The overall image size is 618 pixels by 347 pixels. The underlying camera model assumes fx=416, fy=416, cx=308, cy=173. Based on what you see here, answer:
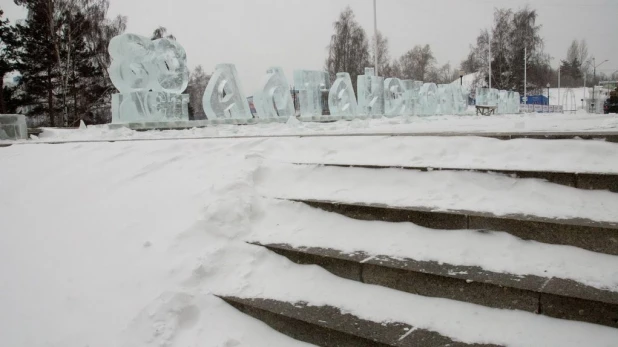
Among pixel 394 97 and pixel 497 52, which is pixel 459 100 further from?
pixel 497 52

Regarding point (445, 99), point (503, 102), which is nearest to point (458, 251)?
point (445, 99)

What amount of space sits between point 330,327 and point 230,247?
3.74 ft

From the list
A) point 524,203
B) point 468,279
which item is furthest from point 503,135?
point 468,279

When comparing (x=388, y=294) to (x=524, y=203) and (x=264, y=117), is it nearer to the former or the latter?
(x=524, y=203)

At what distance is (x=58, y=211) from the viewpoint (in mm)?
4156

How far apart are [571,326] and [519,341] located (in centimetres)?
27

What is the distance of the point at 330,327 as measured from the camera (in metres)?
2.29

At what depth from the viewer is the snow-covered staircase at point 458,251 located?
2078mm

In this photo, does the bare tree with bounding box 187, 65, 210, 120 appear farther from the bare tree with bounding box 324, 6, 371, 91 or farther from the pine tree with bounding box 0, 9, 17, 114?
the pine tree with bounding box 0, 9, 17, 114

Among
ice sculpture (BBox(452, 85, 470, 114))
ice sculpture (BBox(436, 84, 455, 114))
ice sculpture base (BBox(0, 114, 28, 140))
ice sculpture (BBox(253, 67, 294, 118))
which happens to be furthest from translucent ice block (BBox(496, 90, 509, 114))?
ice sculpture base (BBox(0, 114, 28, 140))

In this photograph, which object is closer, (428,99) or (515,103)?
(428,99)

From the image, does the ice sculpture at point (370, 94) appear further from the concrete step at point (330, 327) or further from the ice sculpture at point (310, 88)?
the concrete step at point (330, 327)

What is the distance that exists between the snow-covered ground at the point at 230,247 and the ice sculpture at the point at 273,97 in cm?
633

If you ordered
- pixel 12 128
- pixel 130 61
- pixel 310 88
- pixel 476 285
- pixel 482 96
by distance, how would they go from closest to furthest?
pixel 476 285 → pixel 12 128 → pixel 130 61 → pixel 310 88 → pixel 482 96
